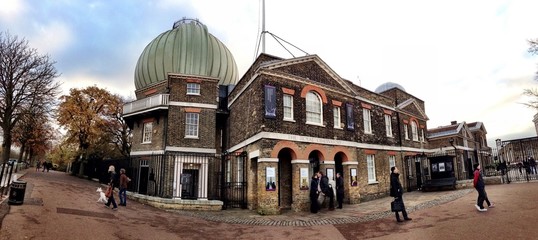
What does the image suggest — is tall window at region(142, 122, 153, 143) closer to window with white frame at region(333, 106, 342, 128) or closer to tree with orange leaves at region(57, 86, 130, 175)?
tree with orange leaves at region(57, 86, 130, 175)

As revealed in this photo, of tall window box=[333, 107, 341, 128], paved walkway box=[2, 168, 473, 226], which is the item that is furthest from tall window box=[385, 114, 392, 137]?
paved walkway box=[2, 168, 473, 226]

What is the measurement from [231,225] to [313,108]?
26.1 ft

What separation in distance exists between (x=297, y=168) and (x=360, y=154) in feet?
18.1

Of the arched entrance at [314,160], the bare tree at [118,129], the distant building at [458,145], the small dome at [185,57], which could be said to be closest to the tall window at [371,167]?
the arched entrance at [314,160]

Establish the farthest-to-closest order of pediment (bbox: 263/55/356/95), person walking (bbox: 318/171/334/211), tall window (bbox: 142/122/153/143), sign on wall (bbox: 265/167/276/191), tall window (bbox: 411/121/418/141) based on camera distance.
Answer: tall window (bbox: 411/121/418/141) < tall window (bbox: 142/122/153/143) < pediment (bbox: 263/55/356/95) < person walking (bbox: 318/171/334/211) < sign on wall (bbox: 265/167/276/191)

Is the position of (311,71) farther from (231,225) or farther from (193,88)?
(231,225)

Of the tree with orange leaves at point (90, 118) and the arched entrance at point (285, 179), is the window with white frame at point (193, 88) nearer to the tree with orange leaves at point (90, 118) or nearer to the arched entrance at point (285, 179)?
the arched entrance at point (285, 179)

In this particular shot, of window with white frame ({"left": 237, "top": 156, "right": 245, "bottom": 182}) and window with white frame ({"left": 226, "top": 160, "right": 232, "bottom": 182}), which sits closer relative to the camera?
window with white frame ({"left": 237, "top": 156, "right": 245, "bottom": 182})

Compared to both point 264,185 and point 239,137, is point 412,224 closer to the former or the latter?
point 264,185

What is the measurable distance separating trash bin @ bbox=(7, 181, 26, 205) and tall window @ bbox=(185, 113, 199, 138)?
10.6m

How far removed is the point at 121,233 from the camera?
8.71 meters

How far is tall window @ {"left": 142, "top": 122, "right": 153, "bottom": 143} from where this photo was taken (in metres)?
21.6

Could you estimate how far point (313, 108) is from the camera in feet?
53.8

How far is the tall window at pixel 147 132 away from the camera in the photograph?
21.6 meters
